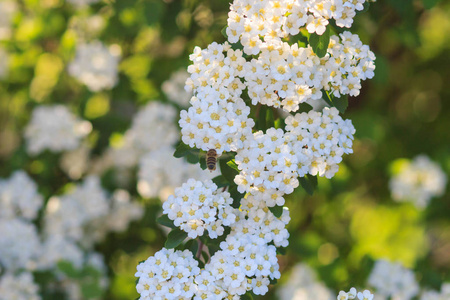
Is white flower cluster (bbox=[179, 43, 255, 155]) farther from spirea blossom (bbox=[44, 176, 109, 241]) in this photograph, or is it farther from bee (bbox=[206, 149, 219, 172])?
spirea blossom (bbox=[44, 176, 109, 241])

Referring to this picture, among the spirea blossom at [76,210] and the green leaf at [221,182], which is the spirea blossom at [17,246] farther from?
the green leaf at [221,182]

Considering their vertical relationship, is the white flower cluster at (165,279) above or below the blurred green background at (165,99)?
below

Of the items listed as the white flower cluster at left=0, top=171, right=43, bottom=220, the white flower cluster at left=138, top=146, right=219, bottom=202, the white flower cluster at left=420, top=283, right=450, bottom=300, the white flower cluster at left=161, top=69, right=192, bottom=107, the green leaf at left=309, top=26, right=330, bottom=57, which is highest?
the white flower cluster at left=161, top=69, right=192, bottom=107

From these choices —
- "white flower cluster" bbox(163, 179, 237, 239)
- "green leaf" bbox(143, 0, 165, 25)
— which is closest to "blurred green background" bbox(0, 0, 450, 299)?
"green leaf" bbox(143, 0, 165, 25)

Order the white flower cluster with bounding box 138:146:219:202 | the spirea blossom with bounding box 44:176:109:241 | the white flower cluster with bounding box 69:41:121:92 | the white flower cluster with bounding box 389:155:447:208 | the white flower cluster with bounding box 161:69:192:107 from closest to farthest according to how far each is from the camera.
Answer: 1. the white flower cluster with bounding box 138:146:219:202
2. the spirea blossom with bounding box 44:176:109:241
3. the white flower cluster with bounding box 161:69:192:107
4. the white flower cluster with bounding box 69:41:121:92
5. the white flower cluster with bounding box 389:155:447:208

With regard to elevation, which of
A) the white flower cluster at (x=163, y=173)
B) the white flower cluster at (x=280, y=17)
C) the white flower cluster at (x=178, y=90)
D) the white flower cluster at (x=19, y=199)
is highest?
the white flower cluster at (x=178, y=90)

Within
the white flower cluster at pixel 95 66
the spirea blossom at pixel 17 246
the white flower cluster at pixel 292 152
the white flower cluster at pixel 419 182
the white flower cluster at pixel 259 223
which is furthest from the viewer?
the white flower cluster at pixel 419 182

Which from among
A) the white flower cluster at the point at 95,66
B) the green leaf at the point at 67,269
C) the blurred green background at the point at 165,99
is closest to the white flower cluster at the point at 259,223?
the blurred green background at the point at 165,99

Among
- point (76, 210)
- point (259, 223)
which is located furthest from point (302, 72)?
point (76, 210)
